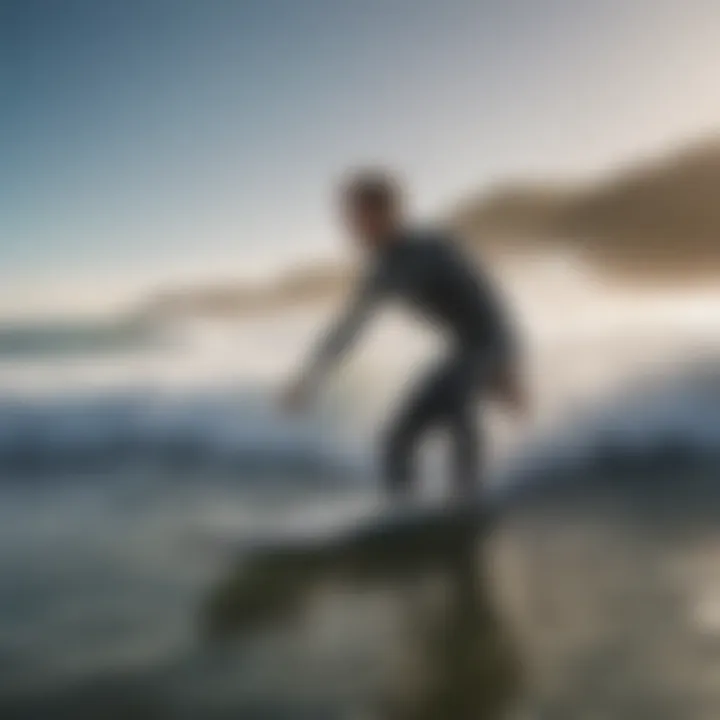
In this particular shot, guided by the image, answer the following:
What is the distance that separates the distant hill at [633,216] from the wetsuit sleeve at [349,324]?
20cm

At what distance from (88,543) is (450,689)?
2.46 ft

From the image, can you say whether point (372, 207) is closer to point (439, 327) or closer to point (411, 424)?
point (439, 327)

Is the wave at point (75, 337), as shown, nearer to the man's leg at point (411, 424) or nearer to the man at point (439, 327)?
the man at point (439, 327)

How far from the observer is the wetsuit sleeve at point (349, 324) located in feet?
5.52

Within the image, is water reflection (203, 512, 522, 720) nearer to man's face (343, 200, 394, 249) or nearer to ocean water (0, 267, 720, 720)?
ocean water (0, 267, 720, 720)

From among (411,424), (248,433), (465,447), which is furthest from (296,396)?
(465,447)

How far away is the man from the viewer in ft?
5.48

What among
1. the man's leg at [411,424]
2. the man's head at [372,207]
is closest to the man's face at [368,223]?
the man's head at [372,207]

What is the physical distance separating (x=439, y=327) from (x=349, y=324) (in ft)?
0.54

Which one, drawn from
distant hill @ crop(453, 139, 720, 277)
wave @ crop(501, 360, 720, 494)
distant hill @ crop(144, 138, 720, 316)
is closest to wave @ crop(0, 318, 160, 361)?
distant hill @ crop(144, 138, 720, 316)

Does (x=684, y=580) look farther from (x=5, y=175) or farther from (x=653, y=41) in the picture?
(x=5, y=175)

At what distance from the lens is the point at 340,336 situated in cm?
169

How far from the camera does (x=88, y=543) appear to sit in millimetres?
1667

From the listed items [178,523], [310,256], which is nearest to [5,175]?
[310,256]
